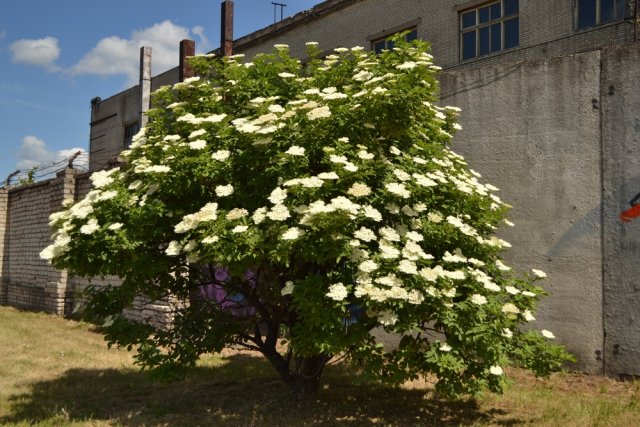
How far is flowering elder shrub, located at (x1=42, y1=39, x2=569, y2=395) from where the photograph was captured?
5688mm

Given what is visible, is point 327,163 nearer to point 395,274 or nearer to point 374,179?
point 374,179

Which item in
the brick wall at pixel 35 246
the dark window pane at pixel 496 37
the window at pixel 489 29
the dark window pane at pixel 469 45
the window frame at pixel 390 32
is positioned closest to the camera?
the window at pixel 489 29

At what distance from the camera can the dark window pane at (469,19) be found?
662 inches

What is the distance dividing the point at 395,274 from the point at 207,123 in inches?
111

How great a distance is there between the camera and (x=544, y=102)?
368 inches

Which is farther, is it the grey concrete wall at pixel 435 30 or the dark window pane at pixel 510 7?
the dark window pane at pixel 510 7

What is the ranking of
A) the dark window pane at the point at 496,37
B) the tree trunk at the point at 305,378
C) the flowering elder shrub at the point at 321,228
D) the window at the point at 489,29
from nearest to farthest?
the flowering elder shrub at the point at 321,228
the tree trunk at the point at 305,378
the window at the point at 489,29
the dark window pane at the point at 496,37

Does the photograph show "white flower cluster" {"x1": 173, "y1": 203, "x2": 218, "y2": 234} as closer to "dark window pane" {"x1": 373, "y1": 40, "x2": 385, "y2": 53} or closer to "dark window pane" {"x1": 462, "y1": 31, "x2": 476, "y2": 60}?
"dark window pane" {"x1": 462, "y1": 31, "x2": 476, "y2": 60}

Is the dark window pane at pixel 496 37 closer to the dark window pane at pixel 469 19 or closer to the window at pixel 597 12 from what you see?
the dark window pane at pixel 469 19

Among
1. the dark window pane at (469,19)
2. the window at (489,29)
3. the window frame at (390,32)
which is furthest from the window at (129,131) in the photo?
the window at (489,29)

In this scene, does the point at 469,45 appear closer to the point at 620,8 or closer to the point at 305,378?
the point at 620,8

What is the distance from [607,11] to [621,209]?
7.84 metres

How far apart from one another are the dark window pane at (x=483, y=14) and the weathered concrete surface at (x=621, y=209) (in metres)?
8.27

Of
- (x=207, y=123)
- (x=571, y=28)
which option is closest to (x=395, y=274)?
(x=207, y=123)
